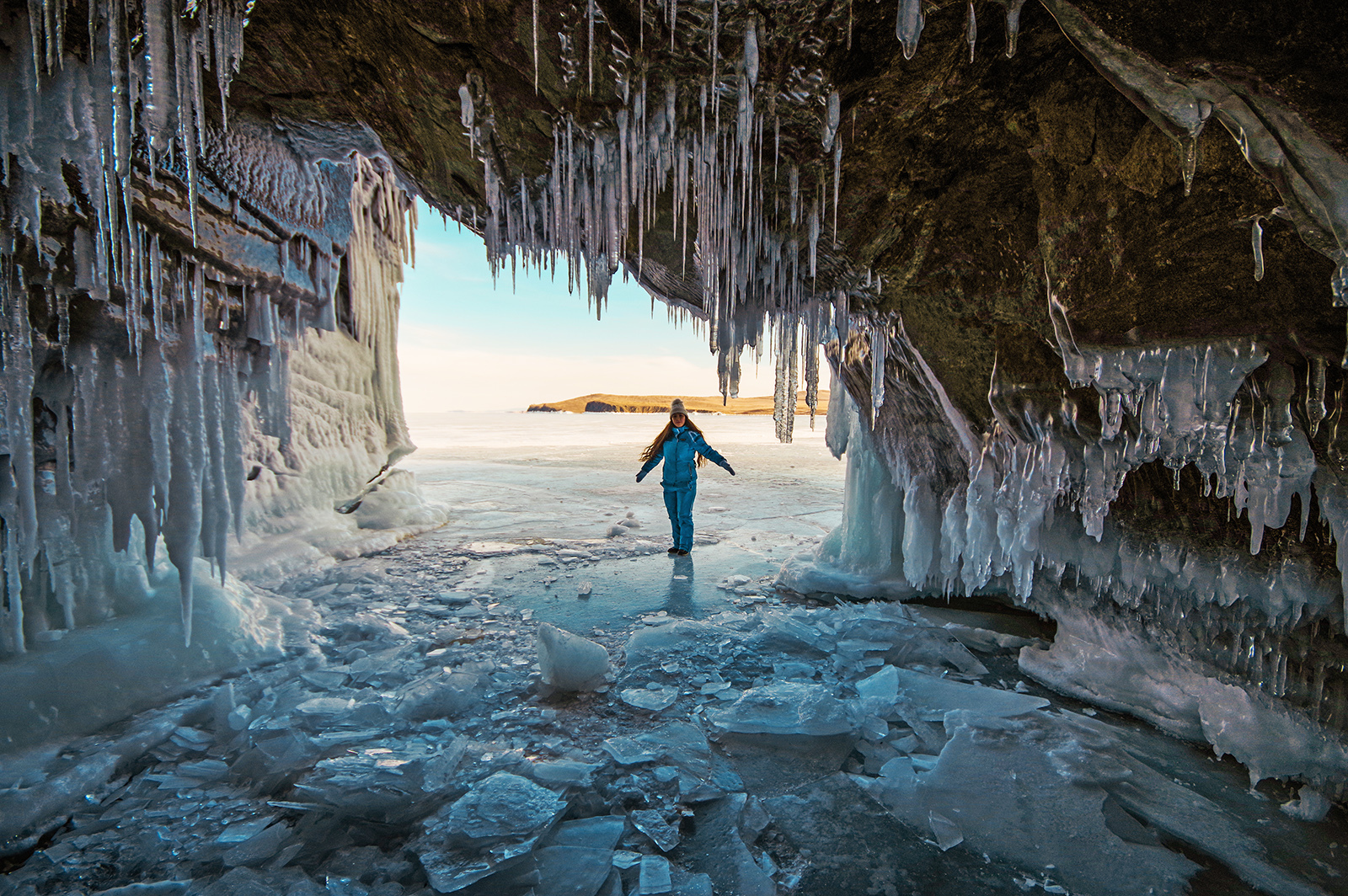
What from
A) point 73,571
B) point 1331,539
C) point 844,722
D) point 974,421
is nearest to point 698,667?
point 844,722

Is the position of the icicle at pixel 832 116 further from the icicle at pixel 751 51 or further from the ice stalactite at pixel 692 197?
the icicle at pixel 751 51

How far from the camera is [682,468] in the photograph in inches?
235

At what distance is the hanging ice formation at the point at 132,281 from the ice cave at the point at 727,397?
0.08 ft

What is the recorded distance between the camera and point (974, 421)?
407 cm

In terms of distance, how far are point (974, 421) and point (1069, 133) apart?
2.07 metres

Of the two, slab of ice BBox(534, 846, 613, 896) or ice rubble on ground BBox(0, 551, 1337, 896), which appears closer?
slab of ice BBox(534, 846, 613, 896)

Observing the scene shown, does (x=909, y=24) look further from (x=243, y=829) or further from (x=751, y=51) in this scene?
(x=243, y=829)

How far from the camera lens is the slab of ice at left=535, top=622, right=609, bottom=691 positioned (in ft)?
10.2

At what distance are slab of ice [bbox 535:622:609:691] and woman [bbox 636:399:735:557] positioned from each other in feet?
9.37

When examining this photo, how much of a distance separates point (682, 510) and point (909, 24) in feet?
15.6

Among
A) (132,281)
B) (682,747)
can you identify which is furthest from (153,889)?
(132,281)

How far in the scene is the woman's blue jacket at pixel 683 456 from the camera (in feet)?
19.6

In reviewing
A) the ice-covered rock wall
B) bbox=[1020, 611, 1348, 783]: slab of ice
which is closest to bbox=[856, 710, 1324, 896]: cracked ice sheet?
bbox=[1020, 611, 1348, 783]: slab of ice

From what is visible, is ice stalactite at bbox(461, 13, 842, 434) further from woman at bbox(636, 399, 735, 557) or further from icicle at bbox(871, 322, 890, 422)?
woman at bbox(636, 399, 735, 557)
